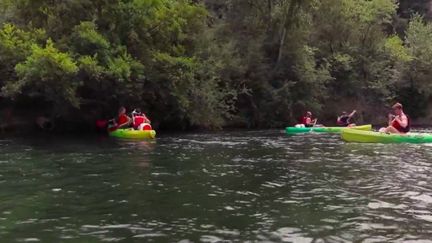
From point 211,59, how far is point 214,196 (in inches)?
797

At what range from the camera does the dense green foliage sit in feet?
74.8

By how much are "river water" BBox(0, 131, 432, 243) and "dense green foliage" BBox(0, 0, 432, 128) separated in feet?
23.0

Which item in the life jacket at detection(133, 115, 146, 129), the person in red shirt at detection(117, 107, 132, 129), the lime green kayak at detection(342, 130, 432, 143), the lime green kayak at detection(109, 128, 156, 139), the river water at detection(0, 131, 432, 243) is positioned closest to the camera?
the river water at detection(0, 131, 432, 243)

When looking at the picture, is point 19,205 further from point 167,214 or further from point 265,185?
point 265,185

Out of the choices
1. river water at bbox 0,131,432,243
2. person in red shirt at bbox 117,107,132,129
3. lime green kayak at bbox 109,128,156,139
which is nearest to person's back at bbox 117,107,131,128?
person in red shirt at bbox 117,107,132,129

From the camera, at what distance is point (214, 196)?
31.7 ft

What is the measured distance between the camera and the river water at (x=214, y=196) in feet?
23.6

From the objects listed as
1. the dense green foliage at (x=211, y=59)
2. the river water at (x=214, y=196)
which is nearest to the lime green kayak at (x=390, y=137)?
the river water at (x=214, y=196)

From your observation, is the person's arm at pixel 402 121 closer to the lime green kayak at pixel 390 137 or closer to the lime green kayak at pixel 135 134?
the lime green kayak at pixel 390 137

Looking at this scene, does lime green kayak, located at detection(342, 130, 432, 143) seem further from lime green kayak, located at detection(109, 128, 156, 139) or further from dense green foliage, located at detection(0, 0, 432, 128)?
dense green foliage, located at detection(0, 0, 432, 128)

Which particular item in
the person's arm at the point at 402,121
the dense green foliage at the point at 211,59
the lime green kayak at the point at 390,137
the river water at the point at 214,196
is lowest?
the river water at the point at 214,196

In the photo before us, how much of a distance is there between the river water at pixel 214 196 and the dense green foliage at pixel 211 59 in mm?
7018

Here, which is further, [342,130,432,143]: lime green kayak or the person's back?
the person's back

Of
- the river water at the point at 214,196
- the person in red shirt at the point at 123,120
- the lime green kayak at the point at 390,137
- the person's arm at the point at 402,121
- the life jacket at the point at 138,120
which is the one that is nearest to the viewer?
the river water at the point at 214,196
